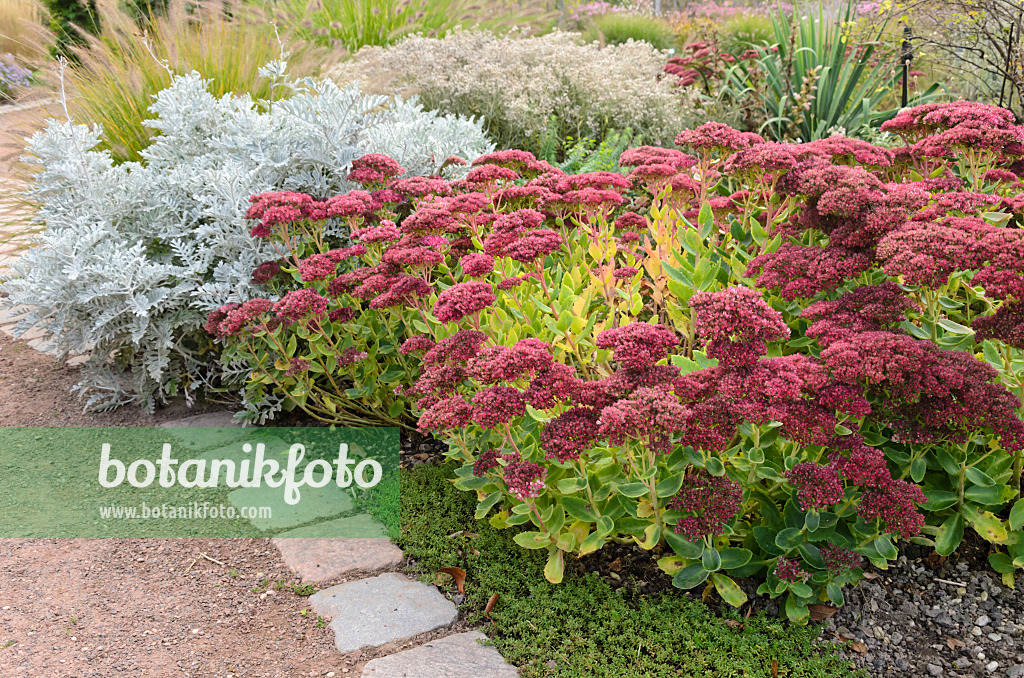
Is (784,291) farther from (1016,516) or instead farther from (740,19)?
(740,19)

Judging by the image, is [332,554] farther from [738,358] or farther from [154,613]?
[738,358]

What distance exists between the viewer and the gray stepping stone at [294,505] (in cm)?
300

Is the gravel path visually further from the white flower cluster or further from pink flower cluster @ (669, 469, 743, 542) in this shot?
the white flower cluster

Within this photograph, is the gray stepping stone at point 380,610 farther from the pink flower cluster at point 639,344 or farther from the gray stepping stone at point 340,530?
the pink flower cluster at point 639,344

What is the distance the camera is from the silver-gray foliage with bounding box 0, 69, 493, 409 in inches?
138

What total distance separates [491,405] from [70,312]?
2657 mm

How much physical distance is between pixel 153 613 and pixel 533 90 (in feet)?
16.2

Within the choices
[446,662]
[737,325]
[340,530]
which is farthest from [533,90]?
[446,662]

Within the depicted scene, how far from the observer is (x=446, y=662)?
2.17 m

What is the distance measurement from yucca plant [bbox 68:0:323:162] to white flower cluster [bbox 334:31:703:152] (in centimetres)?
86

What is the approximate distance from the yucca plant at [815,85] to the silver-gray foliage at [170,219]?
3.19m

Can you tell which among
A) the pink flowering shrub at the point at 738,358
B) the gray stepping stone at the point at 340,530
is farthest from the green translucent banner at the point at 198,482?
the pink flowering shrub at the point at 738,358

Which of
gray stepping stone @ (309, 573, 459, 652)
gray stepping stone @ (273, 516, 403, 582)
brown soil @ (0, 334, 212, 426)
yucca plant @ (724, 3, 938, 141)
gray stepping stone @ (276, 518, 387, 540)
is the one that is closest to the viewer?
gray stepping stone @ (309, 573, 459, 652)

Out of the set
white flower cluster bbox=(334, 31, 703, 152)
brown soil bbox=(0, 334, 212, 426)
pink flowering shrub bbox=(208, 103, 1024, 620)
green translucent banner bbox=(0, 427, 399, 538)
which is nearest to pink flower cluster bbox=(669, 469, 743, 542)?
pink flowering shrub bbox=(208, 103, 1024, 620)
